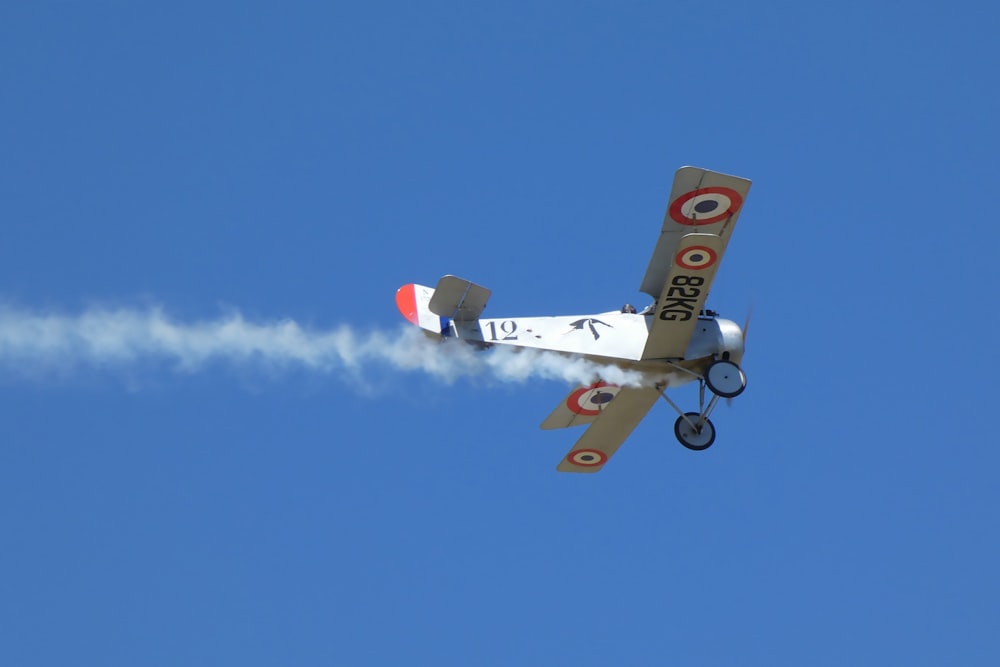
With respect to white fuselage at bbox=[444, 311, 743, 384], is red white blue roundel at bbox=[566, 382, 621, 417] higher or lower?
higher

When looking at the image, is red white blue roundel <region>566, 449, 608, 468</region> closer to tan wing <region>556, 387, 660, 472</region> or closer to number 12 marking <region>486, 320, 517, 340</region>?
tan wing <region>556, 387, 660, 472</region>

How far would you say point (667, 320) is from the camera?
52.3ft

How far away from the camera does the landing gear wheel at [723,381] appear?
53.6 ft

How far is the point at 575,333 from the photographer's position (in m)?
16.2

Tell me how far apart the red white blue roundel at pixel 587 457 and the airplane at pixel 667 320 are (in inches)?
66.9

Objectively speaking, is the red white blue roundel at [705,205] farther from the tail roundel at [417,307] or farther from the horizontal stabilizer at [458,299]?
the tail roundel at [417,307]

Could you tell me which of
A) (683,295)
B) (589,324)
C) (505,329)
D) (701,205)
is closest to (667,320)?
(683,295)

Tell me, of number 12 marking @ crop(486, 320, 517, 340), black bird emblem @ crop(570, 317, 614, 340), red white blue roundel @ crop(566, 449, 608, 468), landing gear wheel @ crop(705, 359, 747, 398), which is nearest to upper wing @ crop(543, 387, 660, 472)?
red white blue roundel @ crop(566, 449, 608, 468)

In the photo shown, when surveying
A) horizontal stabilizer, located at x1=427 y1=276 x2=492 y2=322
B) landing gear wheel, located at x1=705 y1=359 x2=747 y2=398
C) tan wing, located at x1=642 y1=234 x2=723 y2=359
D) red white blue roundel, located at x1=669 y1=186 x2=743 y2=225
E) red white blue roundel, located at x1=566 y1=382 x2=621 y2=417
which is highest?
red white blue roundel, located at x1=566 y1=382 x2=621 y2=417

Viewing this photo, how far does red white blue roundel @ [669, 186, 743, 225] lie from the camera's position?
15.3 metres

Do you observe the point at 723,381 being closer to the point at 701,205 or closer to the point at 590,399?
the point at 701,205

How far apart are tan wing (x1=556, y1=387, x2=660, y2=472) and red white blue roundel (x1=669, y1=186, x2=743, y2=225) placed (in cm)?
253

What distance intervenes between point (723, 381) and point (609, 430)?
233 centimetres

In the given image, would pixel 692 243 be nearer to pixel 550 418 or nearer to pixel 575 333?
pixel 575 333
